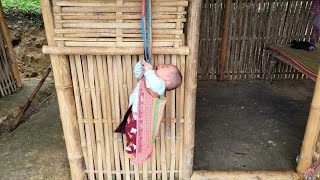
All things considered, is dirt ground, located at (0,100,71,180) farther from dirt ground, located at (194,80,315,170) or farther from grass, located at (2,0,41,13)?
grass, located at (2,0,41,13)

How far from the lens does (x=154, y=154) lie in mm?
2869

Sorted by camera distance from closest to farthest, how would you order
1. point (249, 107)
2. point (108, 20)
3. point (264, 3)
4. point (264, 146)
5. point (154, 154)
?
point (108, 20)
point (154, 154)
point (264, 146)
point (249, 107)
point (264, 3)

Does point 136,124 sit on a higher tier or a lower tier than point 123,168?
higher

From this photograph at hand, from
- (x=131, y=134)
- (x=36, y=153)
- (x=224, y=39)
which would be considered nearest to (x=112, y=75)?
(x=131, y=134)

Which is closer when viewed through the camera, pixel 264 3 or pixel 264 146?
pixel 264 146

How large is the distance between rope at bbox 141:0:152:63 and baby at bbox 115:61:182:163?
0.33 feet

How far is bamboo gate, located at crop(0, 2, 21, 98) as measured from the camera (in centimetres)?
515

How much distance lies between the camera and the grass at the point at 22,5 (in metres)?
8.05

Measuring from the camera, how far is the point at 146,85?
2.24 meters

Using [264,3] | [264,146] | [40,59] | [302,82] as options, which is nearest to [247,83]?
[302,82]

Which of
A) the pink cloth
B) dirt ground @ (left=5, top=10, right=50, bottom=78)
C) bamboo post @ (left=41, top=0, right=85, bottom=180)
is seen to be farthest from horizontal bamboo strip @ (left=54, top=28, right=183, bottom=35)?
dirt ground @ (left=5, top=10, right=50, bottom=78)

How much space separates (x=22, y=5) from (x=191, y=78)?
24.4ft

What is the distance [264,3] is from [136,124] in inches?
157

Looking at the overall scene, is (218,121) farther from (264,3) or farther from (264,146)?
(264,3)
